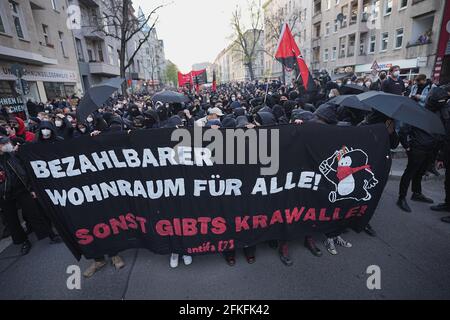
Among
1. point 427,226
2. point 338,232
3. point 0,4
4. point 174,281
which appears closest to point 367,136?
point 338,232

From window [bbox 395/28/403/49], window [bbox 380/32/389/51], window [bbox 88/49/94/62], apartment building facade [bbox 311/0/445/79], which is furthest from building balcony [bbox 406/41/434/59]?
window [bbox 88/49/94/62]

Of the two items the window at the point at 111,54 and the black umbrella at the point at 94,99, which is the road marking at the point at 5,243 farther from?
the window at the point at 111,54

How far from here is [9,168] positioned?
10.7 ft

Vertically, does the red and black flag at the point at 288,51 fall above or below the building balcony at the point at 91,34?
below

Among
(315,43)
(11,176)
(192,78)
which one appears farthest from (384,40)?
(11,176)

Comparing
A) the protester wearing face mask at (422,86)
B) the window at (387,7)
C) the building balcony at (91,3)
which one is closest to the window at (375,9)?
the window at (387,7)

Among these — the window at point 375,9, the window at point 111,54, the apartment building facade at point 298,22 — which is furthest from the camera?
the apartment building facade at point 298,22

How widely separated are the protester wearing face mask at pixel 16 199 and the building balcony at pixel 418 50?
23.4 meters

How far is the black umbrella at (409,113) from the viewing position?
2801mm

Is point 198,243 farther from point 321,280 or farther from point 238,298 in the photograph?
point 321,280

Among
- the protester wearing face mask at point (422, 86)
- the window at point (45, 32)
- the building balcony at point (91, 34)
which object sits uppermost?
the building balcony at point (91, 34)

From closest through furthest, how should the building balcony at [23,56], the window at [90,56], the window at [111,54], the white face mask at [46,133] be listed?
the white face mask at [46,133] → the building balcony at [23,56] → the window at [90,56] → the window at [111,54]

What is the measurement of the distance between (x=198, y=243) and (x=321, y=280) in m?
1.49

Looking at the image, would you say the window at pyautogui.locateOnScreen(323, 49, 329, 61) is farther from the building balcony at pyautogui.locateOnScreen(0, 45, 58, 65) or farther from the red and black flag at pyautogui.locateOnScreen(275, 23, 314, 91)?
the building balcony at pyautogui.locateOnScreen(0, 45, 58, 65)
